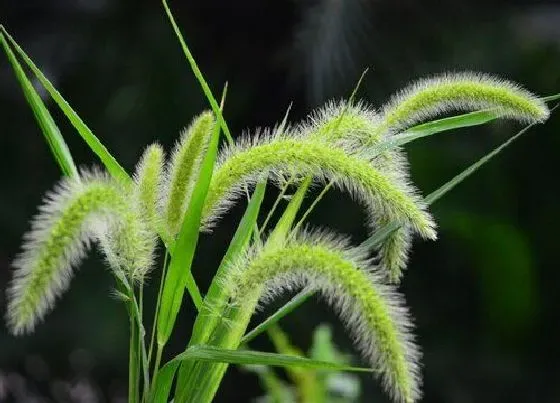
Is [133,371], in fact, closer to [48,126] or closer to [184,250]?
[184,250]

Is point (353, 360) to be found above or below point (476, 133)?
below

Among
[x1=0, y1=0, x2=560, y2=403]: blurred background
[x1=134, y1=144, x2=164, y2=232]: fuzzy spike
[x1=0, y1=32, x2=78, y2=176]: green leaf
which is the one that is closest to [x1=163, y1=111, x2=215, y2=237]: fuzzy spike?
[x1=134, y1=144, x2=164, y2=232]: fuzzy spike

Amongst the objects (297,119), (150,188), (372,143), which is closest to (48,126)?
(150,188)

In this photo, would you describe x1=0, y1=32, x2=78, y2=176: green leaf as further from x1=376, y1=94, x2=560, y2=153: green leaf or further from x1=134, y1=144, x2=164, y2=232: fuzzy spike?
x1=376, y1=94, x2=560, y2=153: green leaf

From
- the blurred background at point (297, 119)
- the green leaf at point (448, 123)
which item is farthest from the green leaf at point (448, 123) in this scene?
the blurred background at point (297, 119)

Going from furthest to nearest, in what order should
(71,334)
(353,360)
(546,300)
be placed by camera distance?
1. (546,300)
2. (71,334)
3. (353,360)

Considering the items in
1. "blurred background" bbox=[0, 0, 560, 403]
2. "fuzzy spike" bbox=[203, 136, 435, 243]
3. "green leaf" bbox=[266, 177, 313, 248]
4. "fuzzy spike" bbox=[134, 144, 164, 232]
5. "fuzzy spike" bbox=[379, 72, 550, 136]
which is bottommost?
"fuzzy spike" bbox=[134, 144, 164, 232]

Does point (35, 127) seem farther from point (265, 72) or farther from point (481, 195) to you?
point (481, 195)

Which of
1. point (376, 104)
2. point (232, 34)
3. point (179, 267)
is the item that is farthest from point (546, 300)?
point (179, 267)
